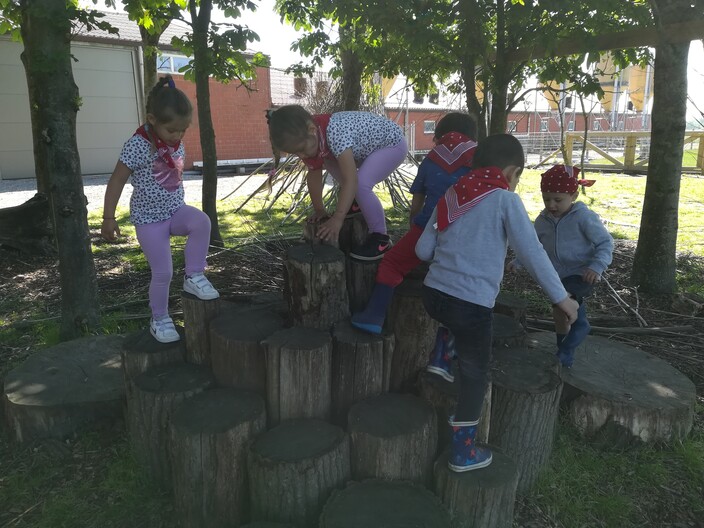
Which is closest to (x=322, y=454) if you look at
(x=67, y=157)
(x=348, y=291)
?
(x=348, y=291)

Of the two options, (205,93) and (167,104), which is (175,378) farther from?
(205,93)

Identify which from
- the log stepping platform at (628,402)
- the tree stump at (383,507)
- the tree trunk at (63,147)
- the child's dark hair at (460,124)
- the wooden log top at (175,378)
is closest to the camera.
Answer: the tree stump at (383,507)

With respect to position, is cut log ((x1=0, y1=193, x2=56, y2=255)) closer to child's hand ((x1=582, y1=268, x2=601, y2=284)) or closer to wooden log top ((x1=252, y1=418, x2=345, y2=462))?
wooden log top ((x1=252, y1=418, x2=345, y2=462))

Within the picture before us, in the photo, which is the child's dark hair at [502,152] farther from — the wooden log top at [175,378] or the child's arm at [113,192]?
the child's arm at [113,192]

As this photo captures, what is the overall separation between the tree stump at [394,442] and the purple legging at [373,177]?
114 cm

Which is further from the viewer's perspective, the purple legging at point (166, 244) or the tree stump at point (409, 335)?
the purple legging at point (166, 244)

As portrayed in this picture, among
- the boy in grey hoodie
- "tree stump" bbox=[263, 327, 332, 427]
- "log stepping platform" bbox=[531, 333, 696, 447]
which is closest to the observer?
the boy in grey hoodie

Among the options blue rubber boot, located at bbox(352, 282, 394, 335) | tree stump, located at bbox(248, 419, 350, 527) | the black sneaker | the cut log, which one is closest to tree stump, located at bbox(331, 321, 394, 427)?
blue rubber boot, located at bbox(352, 282, 394, 335)

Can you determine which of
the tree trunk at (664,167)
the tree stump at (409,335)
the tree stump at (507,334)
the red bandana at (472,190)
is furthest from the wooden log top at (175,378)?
the tree trunk at (664,167)

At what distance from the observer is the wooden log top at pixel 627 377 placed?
9.28 ft

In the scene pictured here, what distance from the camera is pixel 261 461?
208cm

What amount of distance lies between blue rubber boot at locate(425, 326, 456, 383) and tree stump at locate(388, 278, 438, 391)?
0.34ft

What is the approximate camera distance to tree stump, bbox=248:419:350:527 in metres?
2.05

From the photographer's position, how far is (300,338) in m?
2.42
